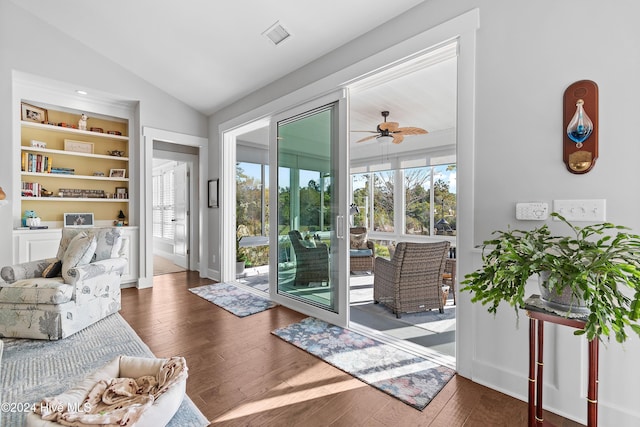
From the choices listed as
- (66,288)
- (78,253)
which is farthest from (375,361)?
(78,253)

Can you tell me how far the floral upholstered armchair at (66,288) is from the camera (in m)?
2.59

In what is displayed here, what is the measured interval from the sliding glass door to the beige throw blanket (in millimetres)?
1677

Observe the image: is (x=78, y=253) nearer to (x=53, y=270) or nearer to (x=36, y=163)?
(x=53, y=270)

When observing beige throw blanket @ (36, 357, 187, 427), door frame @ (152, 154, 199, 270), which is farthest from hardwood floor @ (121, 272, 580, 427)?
door frame @ (152, 154, 199, 270)

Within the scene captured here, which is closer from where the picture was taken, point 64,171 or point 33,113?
point 33,113

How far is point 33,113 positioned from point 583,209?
596 centimetres

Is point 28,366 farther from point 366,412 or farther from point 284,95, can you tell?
point 284,95

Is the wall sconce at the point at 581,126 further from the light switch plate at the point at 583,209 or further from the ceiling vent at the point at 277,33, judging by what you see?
the ceiling vent at the point at 277,33

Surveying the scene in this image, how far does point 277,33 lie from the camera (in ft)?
9.86

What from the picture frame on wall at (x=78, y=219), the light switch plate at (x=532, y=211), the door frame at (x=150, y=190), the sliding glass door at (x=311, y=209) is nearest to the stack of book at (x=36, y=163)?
the picture frame on wall at (x=78, y=219)

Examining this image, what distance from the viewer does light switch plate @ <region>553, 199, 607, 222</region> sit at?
161 cm

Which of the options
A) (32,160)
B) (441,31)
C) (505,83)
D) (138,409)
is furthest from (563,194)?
(32,160)

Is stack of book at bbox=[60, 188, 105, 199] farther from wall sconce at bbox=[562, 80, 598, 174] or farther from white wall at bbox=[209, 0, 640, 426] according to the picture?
wall sconce at bbox=[562, 80, 598, 174]

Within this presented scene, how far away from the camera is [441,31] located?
86.7 inches
